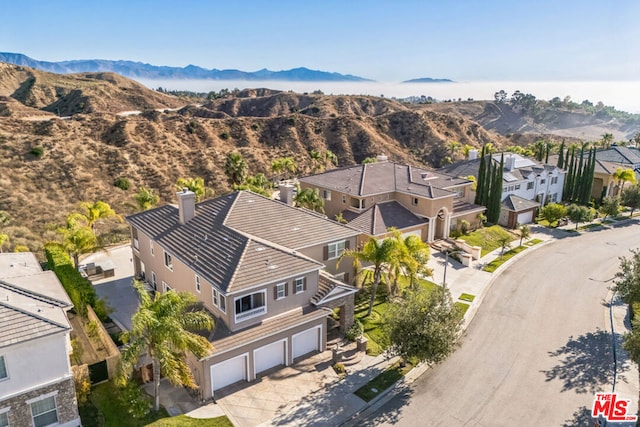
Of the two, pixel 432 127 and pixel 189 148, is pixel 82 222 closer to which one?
pixel 189 148

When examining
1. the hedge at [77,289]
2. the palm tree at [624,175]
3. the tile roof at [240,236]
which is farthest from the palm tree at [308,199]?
the palm tree at [624,175]

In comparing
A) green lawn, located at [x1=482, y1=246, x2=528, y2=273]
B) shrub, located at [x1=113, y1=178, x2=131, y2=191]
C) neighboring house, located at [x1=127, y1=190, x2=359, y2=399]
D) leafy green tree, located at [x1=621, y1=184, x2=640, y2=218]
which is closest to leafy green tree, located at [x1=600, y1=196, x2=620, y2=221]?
leafy green tree, located at [x1=621, y1=184, x2=640, y2=218]

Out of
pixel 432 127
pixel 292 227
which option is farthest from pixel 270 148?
pixel 292 227

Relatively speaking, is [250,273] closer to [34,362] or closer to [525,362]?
[34,362]

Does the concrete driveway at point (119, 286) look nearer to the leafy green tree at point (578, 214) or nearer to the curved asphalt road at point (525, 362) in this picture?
the curved asphalt road at point (525, 362)

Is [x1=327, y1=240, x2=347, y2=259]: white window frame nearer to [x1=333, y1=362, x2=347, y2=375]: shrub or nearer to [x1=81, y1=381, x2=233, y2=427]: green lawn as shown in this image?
[x1=333, y1=362, x2=347, y2=375]: shrub
